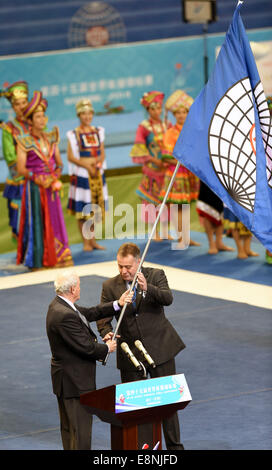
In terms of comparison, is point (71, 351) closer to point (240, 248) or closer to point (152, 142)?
point (240, 248)

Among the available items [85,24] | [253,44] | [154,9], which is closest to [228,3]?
[154,9]

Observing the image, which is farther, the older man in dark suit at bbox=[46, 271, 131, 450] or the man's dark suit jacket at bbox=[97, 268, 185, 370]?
the man's dark suit jacket at bbox=[97, 268, 185, 370]

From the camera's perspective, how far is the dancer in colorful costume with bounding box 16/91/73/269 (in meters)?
11.7

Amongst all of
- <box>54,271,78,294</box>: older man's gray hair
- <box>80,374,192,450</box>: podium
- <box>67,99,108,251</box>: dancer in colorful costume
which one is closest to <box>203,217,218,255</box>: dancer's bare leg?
<box>67,99,108,251</box>: dancer in colorful costume

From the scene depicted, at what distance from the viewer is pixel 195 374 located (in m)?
8.23

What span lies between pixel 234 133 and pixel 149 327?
53.6 inches

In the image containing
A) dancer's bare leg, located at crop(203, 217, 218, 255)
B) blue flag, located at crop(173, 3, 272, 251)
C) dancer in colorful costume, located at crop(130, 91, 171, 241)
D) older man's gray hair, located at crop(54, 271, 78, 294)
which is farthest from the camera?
dancer in colorful costume, located at crop(130, 91, 171, 241)

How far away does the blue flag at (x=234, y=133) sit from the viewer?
6316 mm

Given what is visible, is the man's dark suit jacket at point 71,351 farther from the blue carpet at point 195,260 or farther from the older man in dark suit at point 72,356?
the blue carpet at point 195,260

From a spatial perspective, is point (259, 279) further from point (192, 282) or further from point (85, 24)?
point (85, 24)

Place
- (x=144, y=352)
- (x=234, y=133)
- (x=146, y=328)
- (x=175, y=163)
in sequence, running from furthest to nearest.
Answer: (x=175, y=163)
(x=146, y=328)
(x=234, y=133)
(x=144, y=352)

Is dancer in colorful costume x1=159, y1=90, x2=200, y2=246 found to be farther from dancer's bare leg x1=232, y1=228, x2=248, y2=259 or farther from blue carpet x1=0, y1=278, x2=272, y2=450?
blue carpet x1=0, y1=278, x2=272, y2=450

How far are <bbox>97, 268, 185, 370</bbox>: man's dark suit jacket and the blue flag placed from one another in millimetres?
757

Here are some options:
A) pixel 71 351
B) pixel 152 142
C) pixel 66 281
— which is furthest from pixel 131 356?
pixel 152 142
